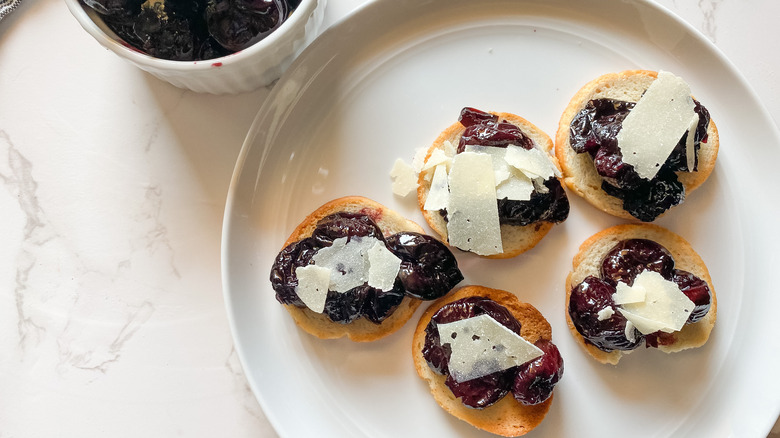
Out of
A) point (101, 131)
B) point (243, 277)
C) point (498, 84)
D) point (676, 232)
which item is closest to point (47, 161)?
point (101, 131)

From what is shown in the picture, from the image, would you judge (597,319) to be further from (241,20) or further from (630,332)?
(241,20)

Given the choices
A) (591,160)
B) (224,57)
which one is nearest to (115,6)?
(224,57)

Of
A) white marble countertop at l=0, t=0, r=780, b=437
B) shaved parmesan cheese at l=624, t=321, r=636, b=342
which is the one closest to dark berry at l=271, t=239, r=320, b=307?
white marble countertop at l=0, t=0, r=780, b=437

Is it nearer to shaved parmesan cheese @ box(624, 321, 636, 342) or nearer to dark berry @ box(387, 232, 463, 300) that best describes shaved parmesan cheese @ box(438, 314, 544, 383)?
dark berry @ box(387, 232, 463, 300)

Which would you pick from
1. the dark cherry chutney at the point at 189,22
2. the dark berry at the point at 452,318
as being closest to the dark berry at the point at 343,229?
the dark berry at the point at 452,318

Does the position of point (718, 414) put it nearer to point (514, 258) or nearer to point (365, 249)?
point (514, 258)

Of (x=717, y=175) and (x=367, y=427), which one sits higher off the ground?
(x=717, y=175)

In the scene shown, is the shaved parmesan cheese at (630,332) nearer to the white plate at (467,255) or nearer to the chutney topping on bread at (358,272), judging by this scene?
the white plate at (467,255)
